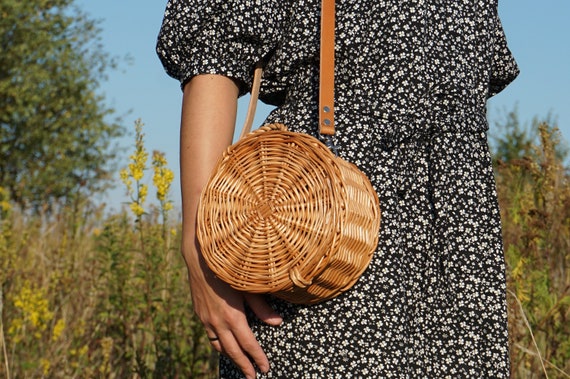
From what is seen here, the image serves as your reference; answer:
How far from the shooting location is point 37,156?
18797 mm

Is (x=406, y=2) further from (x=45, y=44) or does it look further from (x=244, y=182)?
(x=45, y=44)

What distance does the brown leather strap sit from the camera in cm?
135

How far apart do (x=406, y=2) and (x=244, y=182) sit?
454mm

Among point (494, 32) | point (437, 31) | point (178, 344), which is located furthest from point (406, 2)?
point (178, 344)

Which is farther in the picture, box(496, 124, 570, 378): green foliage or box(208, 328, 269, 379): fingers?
box(496, 124, 570, 378): green foliage

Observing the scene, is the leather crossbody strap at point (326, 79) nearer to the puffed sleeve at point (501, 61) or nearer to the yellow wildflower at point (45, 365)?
the puffed sleeve at point (501, 61)

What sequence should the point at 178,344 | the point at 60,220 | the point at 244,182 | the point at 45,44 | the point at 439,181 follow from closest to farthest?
the point at 244,182
the point at 439,181
the point at 178,344
the point at 60,220
the point at 45,44

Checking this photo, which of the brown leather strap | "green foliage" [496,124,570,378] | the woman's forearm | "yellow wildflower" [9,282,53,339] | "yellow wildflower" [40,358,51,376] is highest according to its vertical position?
the brown leather strap

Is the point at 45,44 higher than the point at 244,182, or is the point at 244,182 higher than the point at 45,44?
the point at 45,44

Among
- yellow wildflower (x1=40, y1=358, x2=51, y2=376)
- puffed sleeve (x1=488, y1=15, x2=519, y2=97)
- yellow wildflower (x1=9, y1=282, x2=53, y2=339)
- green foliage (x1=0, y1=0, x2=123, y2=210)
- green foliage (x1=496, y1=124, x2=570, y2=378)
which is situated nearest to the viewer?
puffed sleeve (x1=488, y1=15, x2=519, y2=97)

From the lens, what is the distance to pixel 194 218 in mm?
1388

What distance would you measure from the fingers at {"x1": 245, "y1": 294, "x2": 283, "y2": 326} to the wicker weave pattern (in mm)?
64

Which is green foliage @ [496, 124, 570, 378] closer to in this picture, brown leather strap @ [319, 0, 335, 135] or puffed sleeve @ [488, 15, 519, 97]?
puffed sleeve @ [488, 15, 519, 97]

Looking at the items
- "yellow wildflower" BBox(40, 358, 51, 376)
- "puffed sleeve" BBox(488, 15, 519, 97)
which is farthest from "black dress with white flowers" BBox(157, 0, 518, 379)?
"yellow wildflower" BBox(40, 358, 51, 376)
